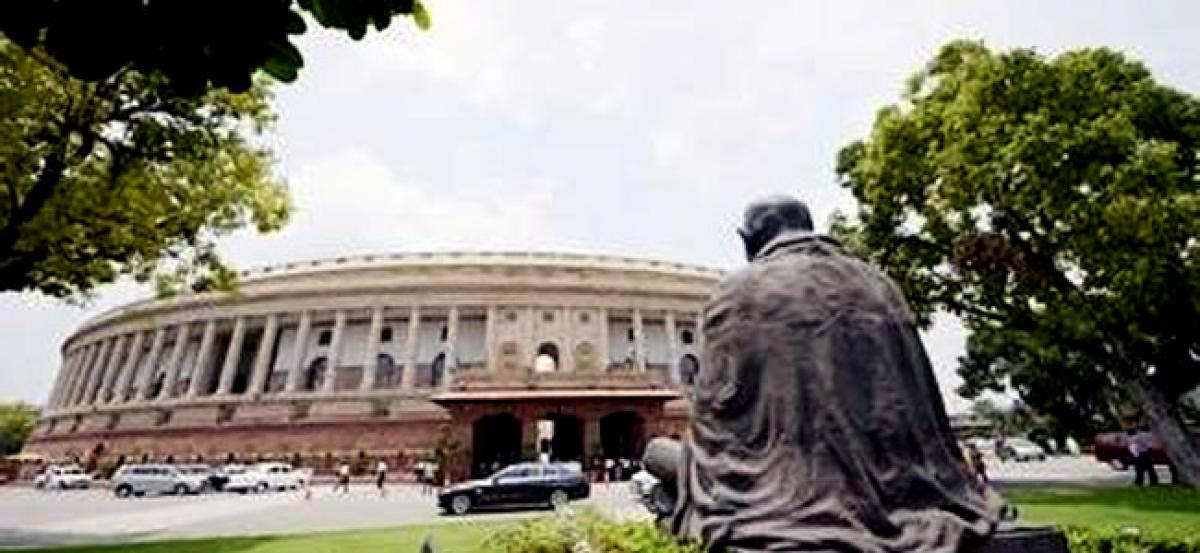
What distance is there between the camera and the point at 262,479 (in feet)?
130

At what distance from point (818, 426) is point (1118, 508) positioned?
12957 mm

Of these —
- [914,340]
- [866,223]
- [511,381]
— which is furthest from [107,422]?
[914,340]

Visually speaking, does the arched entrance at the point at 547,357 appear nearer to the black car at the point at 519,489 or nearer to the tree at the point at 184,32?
the black car at the point at 519,489

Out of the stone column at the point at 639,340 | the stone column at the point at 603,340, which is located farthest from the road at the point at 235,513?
A: the stone column at the point at 639,340

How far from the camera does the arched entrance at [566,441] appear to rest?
4012 cm

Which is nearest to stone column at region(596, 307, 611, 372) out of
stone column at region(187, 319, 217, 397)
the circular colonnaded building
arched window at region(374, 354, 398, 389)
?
the circular colonnaded building

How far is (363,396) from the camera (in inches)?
2039

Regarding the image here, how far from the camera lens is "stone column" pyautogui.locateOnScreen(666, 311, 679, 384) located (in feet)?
189

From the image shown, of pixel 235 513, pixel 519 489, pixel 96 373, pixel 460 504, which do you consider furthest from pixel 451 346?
pixel 460 504

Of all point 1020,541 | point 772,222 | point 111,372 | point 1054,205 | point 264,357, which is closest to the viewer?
point 1020,541

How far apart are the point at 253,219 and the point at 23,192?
12.1 ft

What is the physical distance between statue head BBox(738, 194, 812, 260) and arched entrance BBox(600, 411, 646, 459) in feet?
108

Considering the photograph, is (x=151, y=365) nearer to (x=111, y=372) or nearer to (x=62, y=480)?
(x=111, y=372)

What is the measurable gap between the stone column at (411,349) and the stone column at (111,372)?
20257 mm
